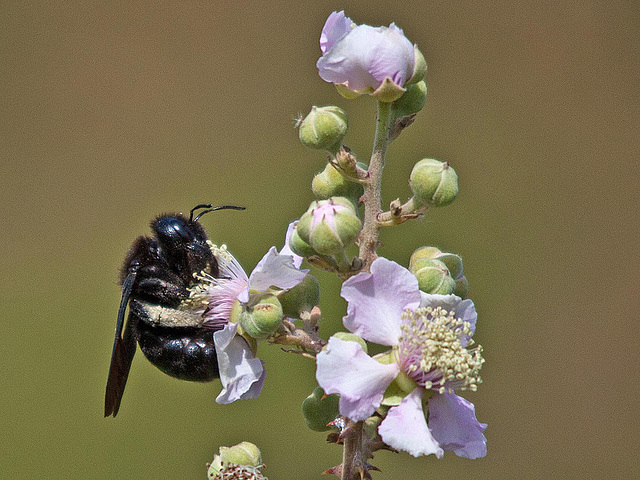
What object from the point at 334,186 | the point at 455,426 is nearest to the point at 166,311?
the point at 334,186

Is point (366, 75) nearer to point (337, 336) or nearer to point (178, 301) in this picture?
point (337, 336)

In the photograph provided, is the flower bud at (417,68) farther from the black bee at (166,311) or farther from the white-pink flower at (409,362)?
the black bee at (166,311)

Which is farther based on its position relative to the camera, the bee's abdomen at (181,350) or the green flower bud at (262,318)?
the bee's abdomen at (181,350)

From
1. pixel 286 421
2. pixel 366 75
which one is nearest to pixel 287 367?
pixel 286 421

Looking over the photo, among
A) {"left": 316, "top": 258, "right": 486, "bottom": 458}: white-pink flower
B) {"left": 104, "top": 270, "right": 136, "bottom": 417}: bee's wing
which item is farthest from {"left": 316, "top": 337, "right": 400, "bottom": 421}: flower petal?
{"left": 104, "top": 270, "right": 136, "bottom": 417}: bee's wing

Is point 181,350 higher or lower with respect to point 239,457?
higher

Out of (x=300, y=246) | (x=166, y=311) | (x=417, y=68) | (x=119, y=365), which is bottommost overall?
(x=119, y=365)

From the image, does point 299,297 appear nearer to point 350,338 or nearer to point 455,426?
point 350,338

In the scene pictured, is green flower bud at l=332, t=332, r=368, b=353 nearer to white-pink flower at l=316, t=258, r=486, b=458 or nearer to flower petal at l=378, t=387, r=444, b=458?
white-pink flower at l=316, t=258, r=486, b=458

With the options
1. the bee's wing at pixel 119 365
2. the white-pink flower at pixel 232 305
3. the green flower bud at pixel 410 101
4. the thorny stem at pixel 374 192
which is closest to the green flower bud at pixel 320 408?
the white-pink flower at pixel 232 305
